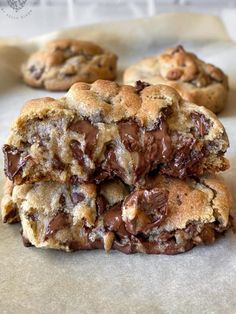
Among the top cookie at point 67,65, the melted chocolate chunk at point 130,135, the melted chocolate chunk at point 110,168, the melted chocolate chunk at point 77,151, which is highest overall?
the melted chocolate chunk at point 130,135

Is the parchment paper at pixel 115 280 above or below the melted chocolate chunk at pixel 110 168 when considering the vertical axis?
below

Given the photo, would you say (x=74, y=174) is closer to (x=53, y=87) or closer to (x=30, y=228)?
(x=30, y=228)

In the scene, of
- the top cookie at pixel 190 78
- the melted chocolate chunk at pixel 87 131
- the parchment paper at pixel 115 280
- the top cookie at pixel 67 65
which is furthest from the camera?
the top cookie at pixel 67 65

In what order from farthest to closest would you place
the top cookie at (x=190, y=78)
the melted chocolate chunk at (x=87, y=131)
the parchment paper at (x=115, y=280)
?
the top cookie at (x=190, y=78), the melted chocolate chunk at (x=87, y=131), the parchment paper at (x=115, y=280)

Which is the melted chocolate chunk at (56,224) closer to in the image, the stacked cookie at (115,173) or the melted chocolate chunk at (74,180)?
the stacked cookie at (115,173)

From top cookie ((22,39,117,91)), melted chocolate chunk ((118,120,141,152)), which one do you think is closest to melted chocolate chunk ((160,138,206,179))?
melted chocolate chunk ((118,120,141,152))

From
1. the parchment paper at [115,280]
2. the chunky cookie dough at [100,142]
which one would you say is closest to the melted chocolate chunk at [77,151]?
the chunky cookie dough at [100,142]
